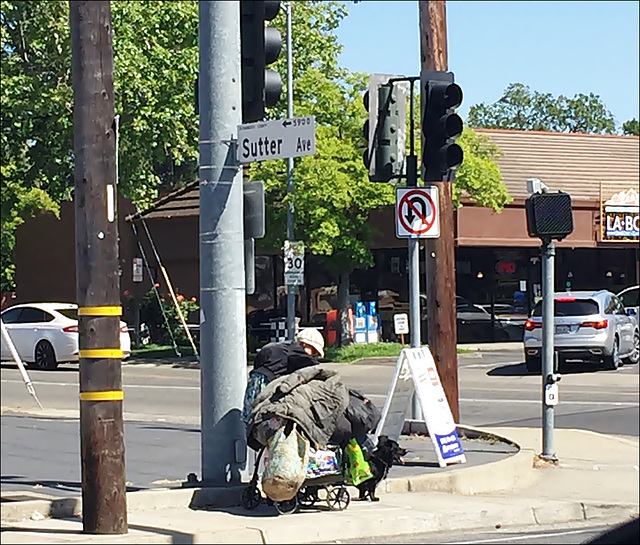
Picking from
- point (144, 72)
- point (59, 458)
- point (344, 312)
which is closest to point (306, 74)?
point (144, 72)

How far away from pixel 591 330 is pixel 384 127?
10164mm

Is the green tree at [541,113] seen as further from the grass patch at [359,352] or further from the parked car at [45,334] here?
the parked car at [45,334]

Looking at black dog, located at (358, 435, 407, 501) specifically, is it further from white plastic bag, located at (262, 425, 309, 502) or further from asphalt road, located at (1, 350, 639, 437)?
asphalt road, located at (1, 350, 639, 437)

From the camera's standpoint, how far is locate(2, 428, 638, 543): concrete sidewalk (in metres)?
7.84

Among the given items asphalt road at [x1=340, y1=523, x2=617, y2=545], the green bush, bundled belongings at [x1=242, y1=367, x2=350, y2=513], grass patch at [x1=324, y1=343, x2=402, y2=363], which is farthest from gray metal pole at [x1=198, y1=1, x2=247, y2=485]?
the green bush

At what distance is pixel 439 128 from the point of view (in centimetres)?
1107

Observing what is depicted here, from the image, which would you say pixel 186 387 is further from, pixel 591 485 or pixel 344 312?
pixel 591 485

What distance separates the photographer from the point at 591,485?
1097cm

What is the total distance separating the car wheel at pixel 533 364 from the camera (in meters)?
22.9

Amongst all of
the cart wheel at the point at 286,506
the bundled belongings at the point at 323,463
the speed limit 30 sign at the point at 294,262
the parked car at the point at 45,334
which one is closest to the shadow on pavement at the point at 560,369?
the speed limit 30 sign at the point at 294,262

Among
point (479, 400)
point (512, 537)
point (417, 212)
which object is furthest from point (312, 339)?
point (479, 400)

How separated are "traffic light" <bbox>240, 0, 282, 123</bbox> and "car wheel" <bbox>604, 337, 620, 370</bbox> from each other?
13.4m

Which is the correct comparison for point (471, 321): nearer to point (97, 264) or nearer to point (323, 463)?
point (323, 463)

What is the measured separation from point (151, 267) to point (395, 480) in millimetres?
27861
